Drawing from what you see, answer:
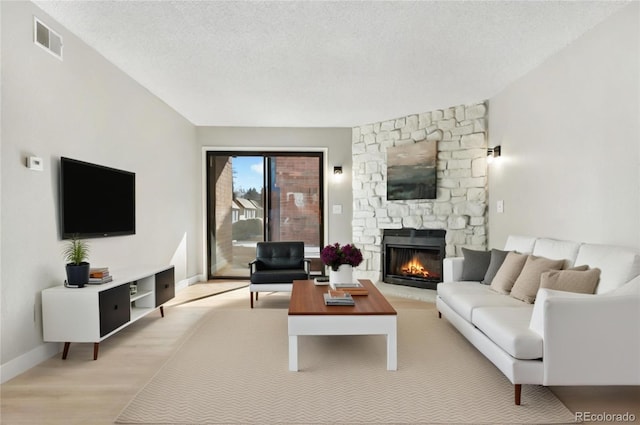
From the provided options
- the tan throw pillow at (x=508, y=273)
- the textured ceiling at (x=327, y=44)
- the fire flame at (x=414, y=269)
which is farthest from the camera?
the fire flame at (x=414, y=269)

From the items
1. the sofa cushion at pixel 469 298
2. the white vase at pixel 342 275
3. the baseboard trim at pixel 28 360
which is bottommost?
the baseboard trim at pixel 28 360

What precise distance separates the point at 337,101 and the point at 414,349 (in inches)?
127

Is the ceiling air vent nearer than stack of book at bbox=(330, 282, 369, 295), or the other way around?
the ceiling air vent

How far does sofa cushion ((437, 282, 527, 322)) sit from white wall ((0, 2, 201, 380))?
3276mm

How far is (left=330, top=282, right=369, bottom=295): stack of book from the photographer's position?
3465 mm

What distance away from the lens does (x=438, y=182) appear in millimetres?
5543

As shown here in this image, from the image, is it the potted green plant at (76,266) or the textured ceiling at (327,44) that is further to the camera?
the potted green plant at (76,266)

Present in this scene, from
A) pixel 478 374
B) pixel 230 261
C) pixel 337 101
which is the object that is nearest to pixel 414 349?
pixel 478 374

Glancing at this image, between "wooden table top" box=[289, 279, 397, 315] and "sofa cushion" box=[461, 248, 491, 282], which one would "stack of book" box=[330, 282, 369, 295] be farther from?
"sofa cushion" box=[461, 248, 491, 282]

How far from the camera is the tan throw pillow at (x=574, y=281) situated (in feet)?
8.61

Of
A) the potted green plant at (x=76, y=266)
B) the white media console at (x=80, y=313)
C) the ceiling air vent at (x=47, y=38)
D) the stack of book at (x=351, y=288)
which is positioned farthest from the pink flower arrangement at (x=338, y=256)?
the ceiling air vent at (x=47, y=38)

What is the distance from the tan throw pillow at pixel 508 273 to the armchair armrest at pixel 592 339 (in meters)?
1.21

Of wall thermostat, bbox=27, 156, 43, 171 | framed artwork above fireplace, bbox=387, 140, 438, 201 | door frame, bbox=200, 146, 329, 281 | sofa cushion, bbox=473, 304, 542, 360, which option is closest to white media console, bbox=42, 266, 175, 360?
wall thermostat, bbox=27, 156, 43, 171

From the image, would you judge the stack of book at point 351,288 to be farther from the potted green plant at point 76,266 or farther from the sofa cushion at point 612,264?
the potted green plant at point 76,266
